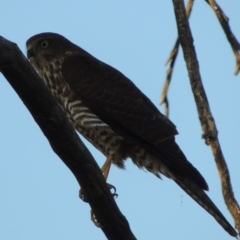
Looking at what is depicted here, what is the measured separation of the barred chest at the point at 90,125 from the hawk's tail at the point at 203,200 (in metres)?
0.64

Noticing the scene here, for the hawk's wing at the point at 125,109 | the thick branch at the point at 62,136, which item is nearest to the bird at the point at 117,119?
the hawk's wing at the point at 125,109

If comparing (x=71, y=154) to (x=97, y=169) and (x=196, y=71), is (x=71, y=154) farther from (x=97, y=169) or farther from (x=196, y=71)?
(x=196, y=71)

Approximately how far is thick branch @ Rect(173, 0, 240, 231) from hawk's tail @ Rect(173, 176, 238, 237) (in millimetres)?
344

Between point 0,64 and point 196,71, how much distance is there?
1.82 meters

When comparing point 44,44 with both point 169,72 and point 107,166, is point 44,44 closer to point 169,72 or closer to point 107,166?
point 107,166

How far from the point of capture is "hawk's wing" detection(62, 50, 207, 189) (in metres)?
5.82

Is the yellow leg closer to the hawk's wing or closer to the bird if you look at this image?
the bird

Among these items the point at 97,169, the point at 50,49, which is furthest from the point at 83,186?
the point at 50,49

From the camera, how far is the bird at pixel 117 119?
5.78 meters

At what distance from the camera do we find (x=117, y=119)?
6.07 m

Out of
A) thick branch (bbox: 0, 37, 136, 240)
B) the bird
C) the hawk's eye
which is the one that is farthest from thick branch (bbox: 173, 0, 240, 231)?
the hawk's eye

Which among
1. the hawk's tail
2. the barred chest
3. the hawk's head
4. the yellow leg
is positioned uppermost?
the hawk's head

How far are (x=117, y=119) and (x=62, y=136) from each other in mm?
1887

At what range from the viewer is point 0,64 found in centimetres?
384
